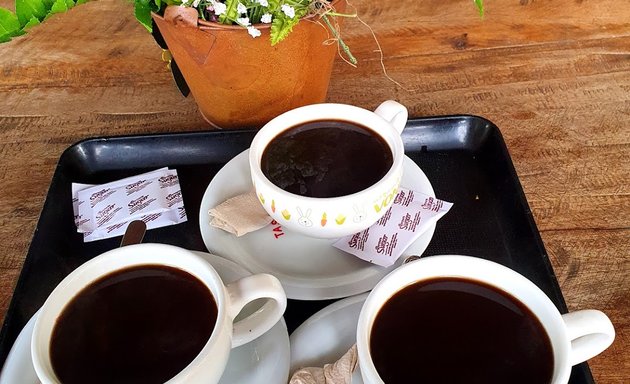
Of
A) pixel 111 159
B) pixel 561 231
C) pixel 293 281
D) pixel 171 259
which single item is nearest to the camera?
pixel 171 259

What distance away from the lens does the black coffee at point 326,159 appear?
0.81 metres

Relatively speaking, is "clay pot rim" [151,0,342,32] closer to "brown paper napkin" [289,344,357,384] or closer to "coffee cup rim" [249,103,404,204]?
"coffee cup rim" [249,103,404,204]

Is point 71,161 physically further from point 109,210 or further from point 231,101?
point 231,101

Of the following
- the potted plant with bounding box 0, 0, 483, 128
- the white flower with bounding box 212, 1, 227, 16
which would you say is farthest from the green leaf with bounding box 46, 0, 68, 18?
the white flower with bounding box 212, 1, 227, 16

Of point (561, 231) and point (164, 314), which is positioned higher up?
point (164, 314)

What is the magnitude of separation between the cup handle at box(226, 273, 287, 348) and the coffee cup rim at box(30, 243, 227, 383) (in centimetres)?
2

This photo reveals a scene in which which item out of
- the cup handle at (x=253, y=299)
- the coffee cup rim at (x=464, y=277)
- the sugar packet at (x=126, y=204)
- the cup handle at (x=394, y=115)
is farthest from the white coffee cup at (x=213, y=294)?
the cup handle at (x=394, y=115)

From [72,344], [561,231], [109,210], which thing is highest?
[72,344]

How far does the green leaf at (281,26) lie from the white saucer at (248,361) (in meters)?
0.43

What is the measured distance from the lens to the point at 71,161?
100 cm

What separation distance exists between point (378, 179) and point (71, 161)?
0.55 meters

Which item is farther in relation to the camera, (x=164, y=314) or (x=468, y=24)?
(x=468, y=24)

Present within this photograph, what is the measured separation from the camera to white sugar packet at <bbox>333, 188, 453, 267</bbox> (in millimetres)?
811

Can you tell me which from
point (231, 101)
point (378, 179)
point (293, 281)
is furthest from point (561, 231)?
point (231, 101)
